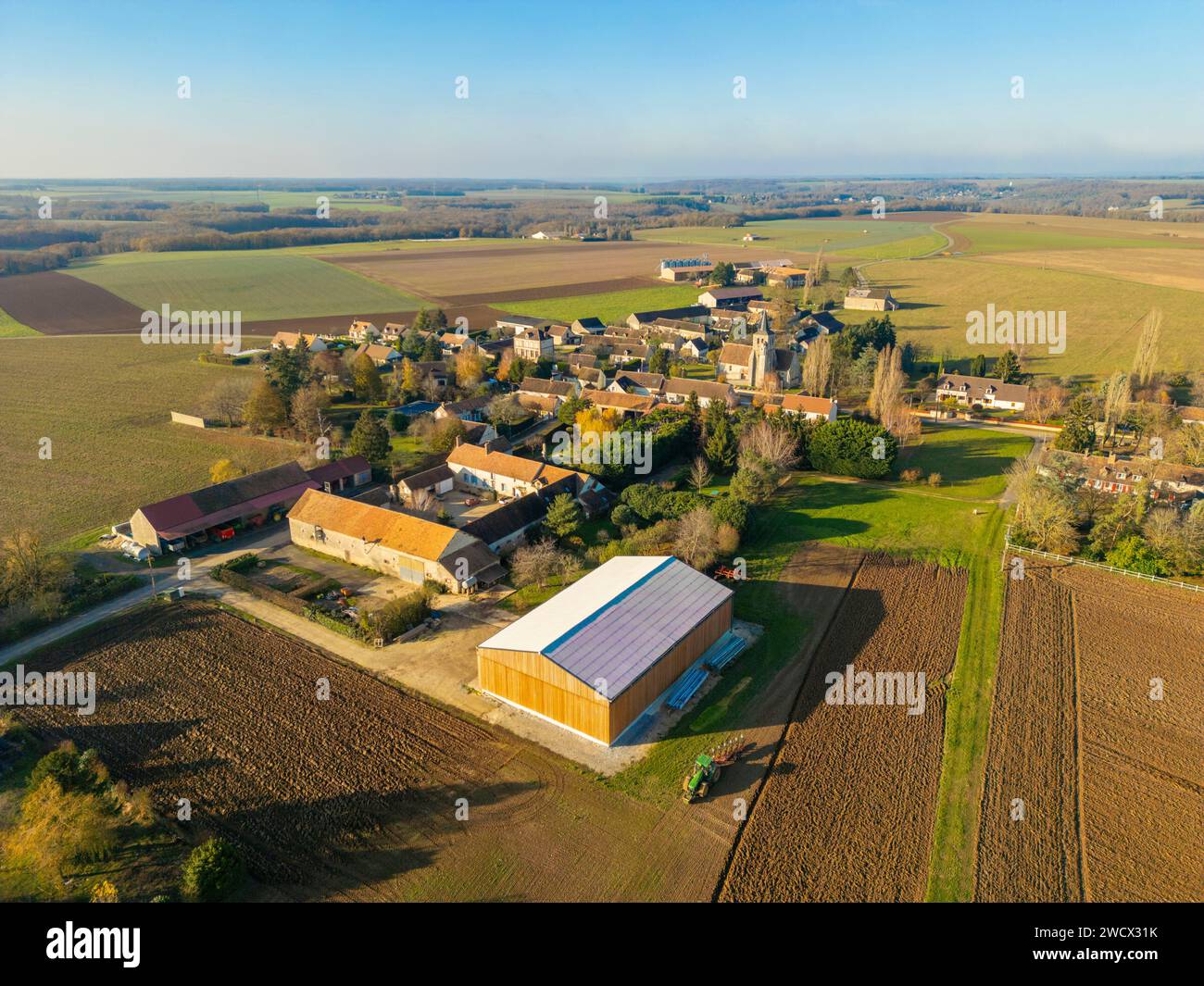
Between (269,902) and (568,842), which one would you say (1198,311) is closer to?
(568,842)

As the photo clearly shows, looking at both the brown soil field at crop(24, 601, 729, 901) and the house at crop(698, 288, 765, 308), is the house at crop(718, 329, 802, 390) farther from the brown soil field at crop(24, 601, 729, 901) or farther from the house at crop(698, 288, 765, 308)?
the brown soil field at crop(24, 601, 729, 901)

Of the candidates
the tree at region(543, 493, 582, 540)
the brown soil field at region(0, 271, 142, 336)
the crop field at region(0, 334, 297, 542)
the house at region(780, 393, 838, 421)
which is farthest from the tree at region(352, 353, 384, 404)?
the brown soil field at region(0, 271, 142, 336)

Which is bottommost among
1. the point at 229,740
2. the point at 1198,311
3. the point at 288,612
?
the point at 229,740

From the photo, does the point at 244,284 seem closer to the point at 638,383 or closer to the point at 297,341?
the point at 297,341

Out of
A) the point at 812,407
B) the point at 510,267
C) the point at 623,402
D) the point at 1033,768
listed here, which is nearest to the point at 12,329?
the point at 623,402
